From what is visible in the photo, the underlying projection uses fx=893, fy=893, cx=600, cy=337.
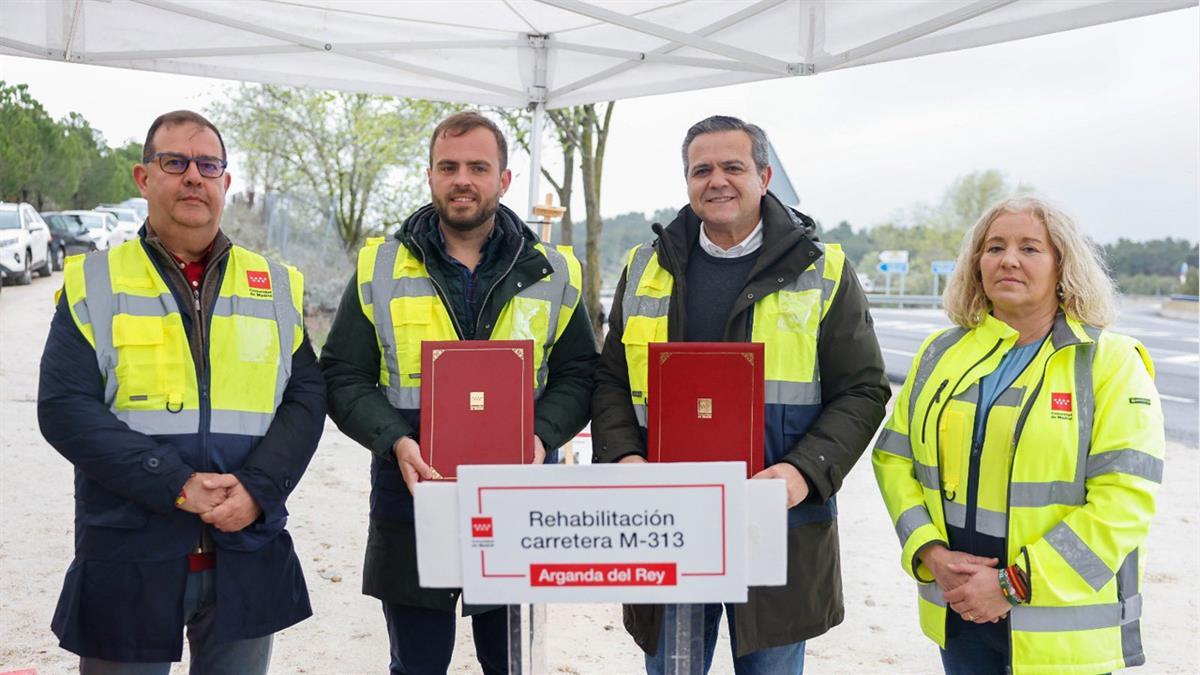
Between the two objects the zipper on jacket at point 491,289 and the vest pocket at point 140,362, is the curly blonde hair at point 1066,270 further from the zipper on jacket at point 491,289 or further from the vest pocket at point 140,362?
the vest pocket at point 140,362

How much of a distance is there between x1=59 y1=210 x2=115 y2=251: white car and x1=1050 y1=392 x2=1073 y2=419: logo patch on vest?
7.39 m

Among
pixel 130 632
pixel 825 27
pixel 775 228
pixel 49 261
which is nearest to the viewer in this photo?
pixel 130 632

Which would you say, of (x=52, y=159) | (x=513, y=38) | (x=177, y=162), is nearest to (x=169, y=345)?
(x=177, y=162)

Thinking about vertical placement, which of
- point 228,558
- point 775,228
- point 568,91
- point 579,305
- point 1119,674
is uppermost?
point 568,91

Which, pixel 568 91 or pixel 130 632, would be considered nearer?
pixel 130 632

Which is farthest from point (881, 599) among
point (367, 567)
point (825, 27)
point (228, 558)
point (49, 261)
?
point (49, 261)

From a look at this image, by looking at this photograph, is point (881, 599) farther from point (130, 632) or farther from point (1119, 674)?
point (130, 632)

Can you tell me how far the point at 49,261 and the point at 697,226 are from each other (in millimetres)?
7419

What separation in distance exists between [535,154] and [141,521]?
163 inches

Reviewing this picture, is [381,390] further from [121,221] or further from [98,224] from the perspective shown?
[98,224]

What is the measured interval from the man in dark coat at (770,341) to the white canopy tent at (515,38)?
185 cm

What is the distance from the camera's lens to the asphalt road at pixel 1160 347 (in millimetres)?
13413

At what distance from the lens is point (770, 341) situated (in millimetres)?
2453

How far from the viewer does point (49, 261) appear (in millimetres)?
7953
